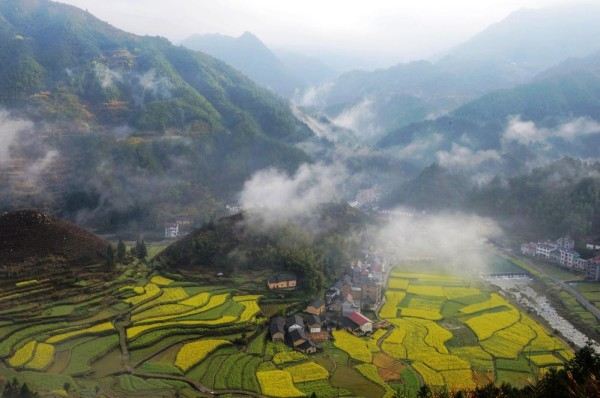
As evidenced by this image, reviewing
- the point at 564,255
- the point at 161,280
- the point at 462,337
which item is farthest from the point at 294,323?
the point at 564,255

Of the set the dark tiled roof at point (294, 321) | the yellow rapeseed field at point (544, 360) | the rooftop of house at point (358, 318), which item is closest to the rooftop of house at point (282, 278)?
the dark tiled roof at point (294, 321)

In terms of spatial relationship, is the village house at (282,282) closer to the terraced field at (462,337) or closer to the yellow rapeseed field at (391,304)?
the yellow rapeseed field at (391,304)

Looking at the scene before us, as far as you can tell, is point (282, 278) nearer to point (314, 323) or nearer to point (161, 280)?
point (314, 323)

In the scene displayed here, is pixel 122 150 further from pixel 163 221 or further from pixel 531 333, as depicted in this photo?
pixel 531 333

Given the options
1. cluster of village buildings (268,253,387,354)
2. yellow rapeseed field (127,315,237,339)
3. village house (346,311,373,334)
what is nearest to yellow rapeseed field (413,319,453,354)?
cluster of village buildings (268,253,387,354)

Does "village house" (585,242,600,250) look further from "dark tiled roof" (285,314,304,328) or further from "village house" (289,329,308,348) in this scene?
"village house" (289,329,308,348)

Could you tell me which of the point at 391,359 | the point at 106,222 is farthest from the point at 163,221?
the point at 391,359
